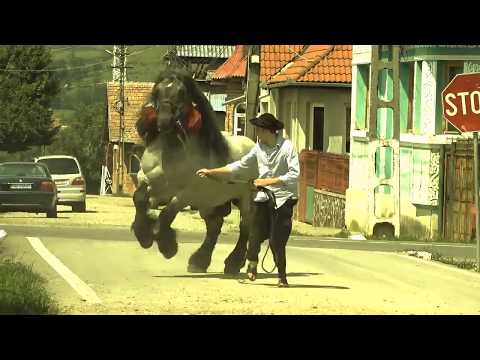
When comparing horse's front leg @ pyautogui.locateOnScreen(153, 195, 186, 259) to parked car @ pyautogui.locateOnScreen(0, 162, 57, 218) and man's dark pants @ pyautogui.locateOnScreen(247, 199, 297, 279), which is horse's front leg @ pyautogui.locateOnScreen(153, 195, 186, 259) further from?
parked car @ pyautogui.locateOnScreen(0, 162, 57, 218)

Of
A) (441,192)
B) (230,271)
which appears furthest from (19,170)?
(441,192)

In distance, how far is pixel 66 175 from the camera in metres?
15.1

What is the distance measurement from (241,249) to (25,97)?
2.75 meters

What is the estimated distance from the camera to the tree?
13172mm

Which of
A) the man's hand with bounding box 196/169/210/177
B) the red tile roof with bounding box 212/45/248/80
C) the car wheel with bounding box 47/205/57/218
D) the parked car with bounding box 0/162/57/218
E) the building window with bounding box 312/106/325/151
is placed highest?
the red tile roof with bounding box 212/45/248/80

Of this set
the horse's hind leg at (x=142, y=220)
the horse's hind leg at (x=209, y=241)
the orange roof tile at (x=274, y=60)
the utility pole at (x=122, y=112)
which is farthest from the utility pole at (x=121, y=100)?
the orange roof tile at (x=274, y=60)

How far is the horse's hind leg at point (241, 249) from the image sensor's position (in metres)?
13.7

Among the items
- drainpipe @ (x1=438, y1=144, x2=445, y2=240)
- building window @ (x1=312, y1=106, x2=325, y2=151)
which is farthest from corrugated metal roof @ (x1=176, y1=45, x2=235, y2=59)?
drainpipe @ (x1=438, y1=144, x2=445, y2=240)

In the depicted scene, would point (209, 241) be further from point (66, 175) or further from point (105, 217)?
point (66, 175)

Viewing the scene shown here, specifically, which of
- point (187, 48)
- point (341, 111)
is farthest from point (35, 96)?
point (341, 111)

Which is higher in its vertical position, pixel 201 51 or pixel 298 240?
pixel 201 51

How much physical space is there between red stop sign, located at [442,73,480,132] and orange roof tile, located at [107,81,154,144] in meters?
4.32

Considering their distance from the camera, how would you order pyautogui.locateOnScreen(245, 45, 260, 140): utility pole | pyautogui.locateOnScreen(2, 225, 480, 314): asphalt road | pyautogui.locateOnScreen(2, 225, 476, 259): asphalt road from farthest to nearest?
pyautogui.locateOnScreen(245, 45, 260, 140): utility pole, pyautogui.locateOnScreen(2, 225, 476, 259): asphalt road, pyautogui.locateOnScreen(2, 225, 480, 314): asphalt road

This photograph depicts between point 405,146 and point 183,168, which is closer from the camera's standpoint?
point 183,168
